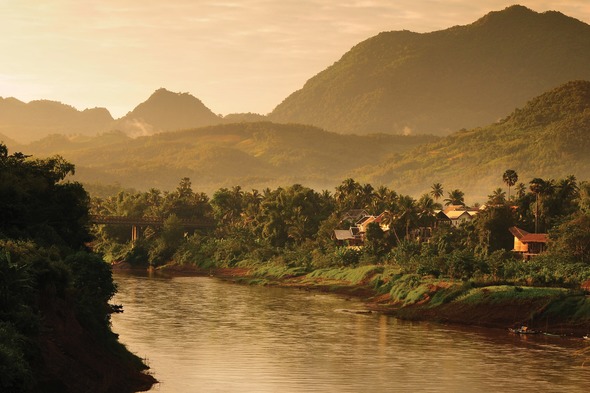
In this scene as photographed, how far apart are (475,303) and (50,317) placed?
6527 cm

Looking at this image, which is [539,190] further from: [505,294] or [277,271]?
[505,294]

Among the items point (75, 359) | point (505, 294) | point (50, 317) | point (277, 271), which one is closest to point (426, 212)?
point (277, 271)

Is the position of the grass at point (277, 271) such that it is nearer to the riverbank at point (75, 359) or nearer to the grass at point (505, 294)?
the grass at point (505, 294)

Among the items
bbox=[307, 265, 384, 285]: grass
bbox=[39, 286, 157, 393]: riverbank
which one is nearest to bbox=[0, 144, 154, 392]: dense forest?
bbox=[39, 286, 157, 393]: riverbank

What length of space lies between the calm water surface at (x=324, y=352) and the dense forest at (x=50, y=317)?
5459 millimetres

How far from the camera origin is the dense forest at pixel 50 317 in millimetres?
46875

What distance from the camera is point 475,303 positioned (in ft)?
358

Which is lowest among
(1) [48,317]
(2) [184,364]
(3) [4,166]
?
(2) [184,364]

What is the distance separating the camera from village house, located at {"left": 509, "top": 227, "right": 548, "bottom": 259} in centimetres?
14775

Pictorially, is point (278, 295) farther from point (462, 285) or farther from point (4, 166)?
point (4, 166)

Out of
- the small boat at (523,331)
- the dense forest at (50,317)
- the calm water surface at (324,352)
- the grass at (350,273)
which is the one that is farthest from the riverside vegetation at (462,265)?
the dense forest at (50,317)

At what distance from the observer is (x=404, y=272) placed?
13625 centimetres

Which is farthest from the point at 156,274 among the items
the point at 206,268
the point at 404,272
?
the point at 404,272

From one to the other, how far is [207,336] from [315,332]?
1139 centimetres
